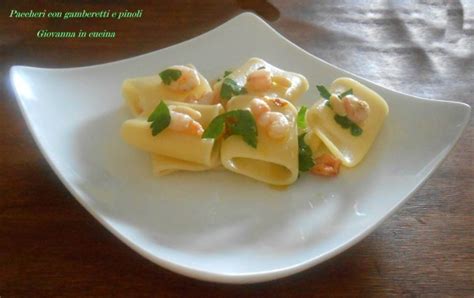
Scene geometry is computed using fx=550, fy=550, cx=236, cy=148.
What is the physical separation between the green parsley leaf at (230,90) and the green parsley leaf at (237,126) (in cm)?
9

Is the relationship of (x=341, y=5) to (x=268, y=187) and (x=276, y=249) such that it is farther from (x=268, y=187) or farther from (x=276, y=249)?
(x=276, y=249)

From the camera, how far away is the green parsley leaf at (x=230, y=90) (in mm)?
1291

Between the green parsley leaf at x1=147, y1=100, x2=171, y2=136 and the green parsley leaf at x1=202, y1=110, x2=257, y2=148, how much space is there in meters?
0.09

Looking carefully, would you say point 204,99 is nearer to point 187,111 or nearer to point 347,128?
point 187,111

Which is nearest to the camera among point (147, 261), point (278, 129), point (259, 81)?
point (147, 261)

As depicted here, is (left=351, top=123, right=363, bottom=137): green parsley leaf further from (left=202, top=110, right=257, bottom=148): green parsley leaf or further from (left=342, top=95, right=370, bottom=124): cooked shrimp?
(left=202, top=110, right=257, bottom=148): green parsley leaf

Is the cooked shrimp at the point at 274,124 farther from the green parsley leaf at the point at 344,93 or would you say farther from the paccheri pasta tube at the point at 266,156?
the green parsley leaf at the point at 344,93

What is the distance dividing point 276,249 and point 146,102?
0.50 meters

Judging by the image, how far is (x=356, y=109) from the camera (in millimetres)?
1274

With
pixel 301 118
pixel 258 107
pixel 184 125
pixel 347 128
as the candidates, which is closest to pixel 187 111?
pixel 184 125

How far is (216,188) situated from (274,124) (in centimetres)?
19

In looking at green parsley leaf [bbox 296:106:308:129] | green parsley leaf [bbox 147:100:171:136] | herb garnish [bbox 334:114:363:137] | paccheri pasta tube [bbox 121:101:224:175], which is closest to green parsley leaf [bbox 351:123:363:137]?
herb garnish [bbox 334:114:363:137]

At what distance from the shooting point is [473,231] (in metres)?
1.17

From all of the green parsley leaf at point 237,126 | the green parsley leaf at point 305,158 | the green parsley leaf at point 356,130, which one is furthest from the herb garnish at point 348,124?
the green parsley leaf at point 237,126
